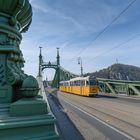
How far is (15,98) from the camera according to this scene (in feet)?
9.75

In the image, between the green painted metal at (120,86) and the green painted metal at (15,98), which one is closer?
the green painted metal at (15,98)

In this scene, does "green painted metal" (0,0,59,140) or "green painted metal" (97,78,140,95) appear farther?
"green painted metal" (97,78,140,95)

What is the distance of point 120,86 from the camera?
34.2m

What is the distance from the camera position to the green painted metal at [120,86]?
97.2 feet

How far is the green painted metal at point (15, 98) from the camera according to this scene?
7.12 feet

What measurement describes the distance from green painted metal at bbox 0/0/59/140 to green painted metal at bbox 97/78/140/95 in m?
27.0

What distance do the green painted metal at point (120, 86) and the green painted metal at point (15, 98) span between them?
27.0 metres

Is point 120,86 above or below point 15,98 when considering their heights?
above

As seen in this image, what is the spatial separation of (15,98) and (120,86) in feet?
107

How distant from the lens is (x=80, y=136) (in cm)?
792

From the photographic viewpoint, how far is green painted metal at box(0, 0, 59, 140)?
2.17 metres

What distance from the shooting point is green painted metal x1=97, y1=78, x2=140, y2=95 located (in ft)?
97.2

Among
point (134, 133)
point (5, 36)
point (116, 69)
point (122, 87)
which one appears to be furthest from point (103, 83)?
point (116, 69)

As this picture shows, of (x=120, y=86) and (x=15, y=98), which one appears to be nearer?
(x=15, y=98)
